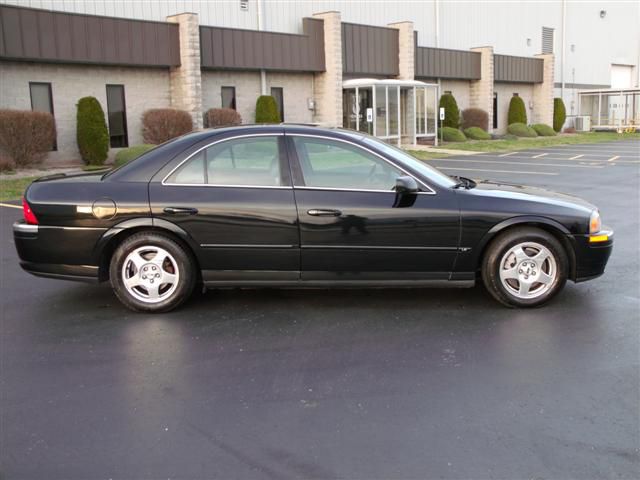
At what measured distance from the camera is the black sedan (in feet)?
18.2

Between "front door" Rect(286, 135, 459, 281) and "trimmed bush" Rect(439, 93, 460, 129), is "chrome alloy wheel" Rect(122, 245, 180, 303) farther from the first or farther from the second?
"trimmed bush" Rect(439, 93, 460, 129)

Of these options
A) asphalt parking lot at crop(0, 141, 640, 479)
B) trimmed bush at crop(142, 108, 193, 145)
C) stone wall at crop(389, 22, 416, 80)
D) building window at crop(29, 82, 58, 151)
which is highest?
stone wall at crop(389, 22, 416, 80)

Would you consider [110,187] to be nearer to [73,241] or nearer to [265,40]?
[73,241]

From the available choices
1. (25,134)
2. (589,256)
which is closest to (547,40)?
(25,134)

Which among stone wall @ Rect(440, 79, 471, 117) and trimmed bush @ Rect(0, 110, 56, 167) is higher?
stone wall @ Rect(440, 79, 471, 117)

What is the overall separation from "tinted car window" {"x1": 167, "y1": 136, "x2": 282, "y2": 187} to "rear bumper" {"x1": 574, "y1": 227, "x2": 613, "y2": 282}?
2.63 m

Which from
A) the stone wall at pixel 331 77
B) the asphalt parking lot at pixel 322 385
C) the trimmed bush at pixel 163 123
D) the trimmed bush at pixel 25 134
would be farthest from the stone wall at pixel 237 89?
the asphalt parking lot at pixel 322 385

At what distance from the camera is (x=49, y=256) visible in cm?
568

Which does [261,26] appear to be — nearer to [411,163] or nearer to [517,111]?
[517,111]

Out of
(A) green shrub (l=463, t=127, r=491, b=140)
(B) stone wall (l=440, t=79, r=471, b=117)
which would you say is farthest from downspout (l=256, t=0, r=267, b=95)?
(A) green shrub (l=463, t=127, r=491, b=140)

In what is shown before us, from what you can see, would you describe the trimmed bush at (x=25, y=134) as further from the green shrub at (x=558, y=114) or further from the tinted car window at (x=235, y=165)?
the green shrub at (x=558, y=114)

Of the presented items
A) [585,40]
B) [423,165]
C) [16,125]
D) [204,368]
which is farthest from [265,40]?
[585,40]

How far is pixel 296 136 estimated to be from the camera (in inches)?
225

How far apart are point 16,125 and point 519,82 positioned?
3226 centimetres
